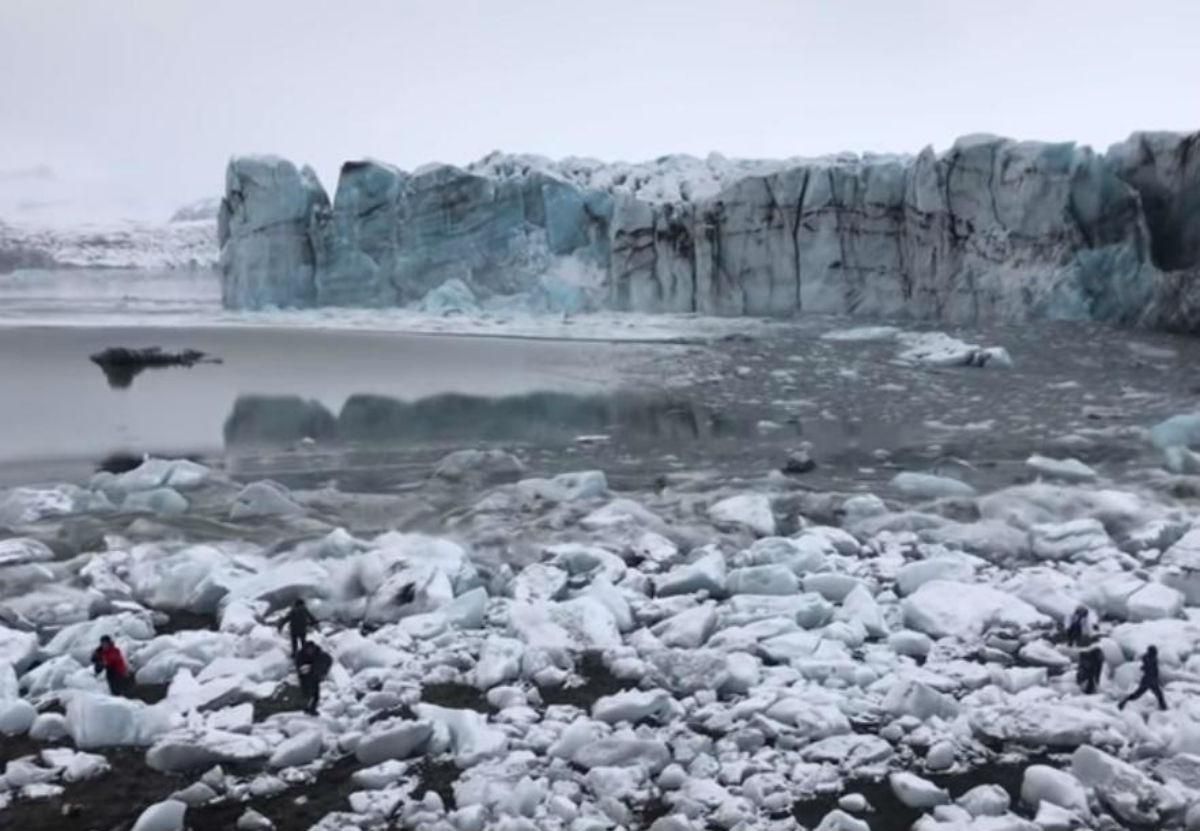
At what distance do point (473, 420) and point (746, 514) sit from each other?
9898 millimetres

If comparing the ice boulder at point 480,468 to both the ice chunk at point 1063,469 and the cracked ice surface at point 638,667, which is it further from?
the ice chunk at point 1063,469

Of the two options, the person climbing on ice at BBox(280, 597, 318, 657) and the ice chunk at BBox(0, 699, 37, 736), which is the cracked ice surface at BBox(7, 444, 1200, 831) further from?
the person climbing on ice at BBox(280, 597, 318, 657)

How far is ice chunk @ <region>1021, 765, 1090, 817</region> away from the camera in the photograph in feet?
18.7

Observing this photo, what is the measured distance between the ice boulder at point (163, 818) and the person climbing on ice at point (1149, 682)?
19.5 ft

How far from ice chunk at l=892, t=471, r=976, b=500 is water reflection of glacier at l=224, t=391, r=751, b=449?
203 inches

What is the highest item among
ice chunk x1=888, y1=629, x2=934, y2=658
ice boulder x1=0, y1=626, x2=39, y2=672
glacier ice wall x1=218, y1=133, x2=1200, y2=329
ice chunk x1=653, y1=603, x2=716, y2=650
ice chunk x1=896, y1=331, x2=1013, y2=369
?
glacier ice wall x1=218, y1=133, x2=1200, y2=329

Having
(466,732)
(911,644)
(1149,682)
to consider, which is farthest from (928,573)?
(466,732)

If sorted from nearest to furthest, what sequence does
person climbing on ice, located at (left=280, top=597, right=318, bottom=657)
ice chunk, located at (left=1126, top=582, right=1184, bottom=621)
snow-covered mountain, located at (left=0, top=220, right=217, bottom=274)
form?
person climbing on ice, located at (left=280, top=597, right=318, bottom=657) → ice chunk, located at (left=1126, top=582, right=1184, bottom=621) → snow-covered mountain, located at (left=0, top=220, right=217, bottom=274)

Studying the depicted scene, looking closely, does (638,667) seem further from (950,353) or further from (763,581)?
(950,353)

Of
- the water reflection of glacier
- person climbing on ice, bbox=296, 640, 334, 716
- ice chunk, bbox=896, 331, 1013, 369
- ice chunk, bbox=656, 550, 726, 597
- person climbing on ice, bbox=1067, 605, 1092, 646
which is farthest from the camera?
ice chunk, bbox=896, 331, 1013, 369

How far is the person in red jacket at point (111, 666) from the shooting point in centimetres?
722

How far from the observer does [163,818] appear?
218 inches

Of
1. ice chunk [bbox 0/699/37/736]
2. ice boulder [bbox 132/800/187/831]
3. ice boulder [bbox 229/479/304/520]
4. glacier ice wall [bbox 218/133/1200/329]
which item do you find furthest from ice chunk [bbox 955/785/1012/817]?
glacier ice wall [bbox 218/133/1200/329]

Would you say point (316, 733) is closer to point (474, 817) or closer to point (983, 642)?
point (474, 817)
